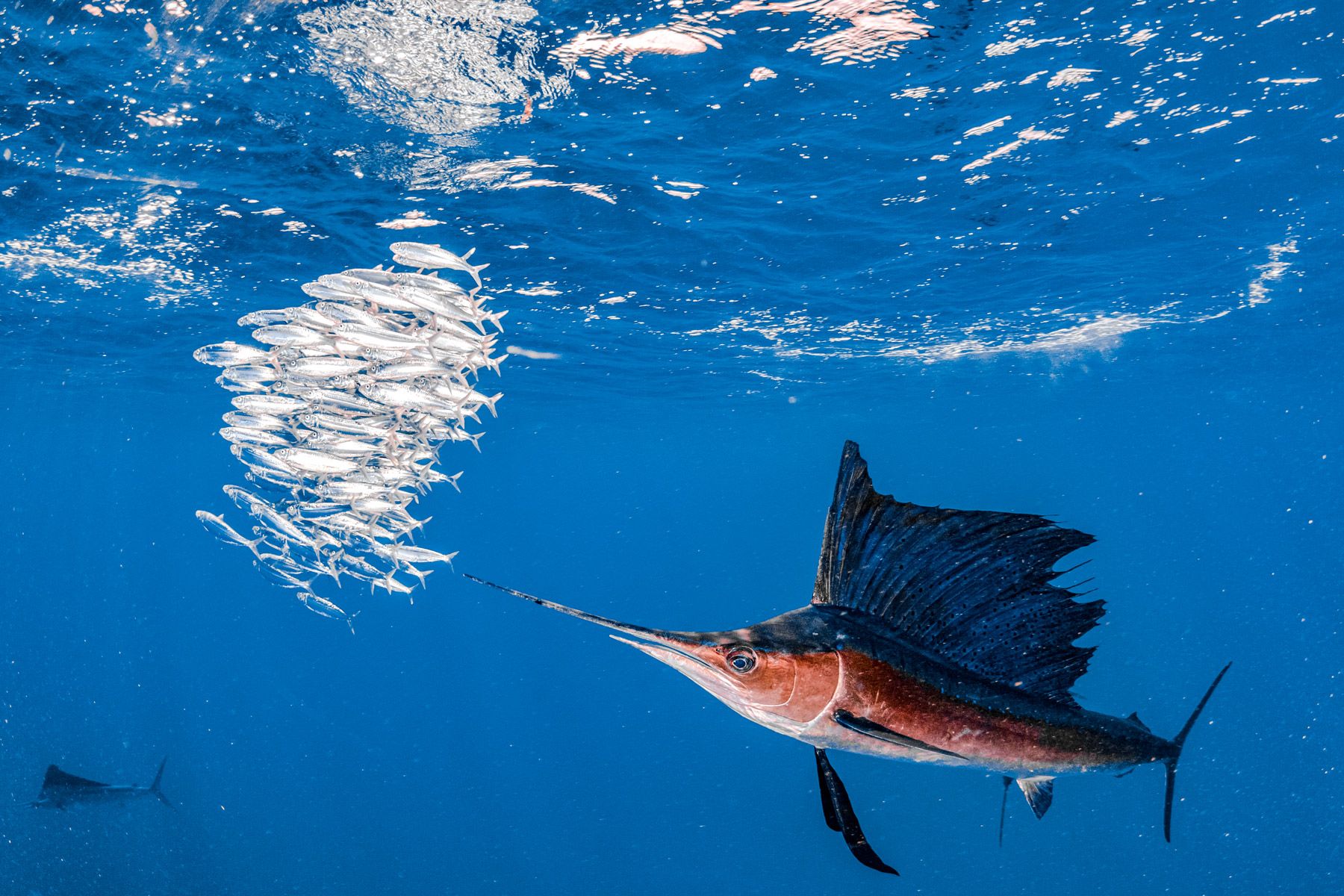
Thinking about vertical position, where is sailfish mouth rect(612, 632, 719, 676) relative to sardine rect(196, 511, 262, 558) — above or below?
above

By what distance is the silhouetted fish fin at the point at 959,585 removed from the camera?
1.60 m

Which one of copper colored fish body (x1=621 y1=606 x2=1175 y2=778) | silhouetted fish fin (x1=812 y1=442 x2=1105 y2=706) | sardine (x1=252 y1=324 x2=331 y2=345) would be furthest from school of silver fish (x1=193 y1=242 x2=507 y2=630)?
copper colored fish body (x1=621 y1=606 x2=1175 y2=778)

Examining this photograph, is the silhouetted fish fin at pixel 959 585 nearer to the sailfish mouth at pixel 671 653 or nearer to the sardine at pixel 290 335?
the sailfish mouth at pixel 671 653

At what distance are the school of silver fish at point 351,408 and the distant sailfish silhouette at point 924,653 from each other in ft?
15.2

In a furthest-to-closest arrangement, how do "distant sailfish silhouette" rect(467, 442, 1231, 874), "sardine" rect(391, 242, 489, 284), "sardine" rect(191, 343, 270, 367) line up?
1. "sardine" rect(191, 343, 270, 367)
2. "sardine" rect(391, 242, 489, 284)
3. "distant sailfish silhouette" rect(467, 442, 1231, 874)

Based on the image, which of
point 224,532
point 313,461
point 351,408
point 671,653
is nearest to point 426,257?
point 351,408

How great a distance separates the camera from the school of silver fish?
19.8 feet

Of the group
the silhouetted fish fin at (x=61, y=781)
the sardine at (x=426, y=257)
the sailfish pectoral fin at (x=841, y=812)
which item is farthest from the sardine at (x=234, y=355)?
the silhouetted fish fin at (x=61, y=781)

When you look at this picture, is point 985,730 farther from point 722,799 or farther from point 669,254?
point 722,799

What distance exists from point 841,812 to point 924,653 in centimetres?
37

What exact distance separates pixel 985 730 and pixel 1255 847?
48854mm

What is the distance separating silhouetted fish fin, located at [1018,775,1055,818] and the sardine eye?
89 centimetres

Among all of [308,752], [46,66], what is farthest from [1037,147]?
[308,752]

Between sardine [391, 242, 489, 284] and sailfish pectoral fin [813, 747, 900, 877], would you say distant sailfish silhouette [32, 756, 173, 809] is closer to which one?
sardine [391, 242, 489, 284]
